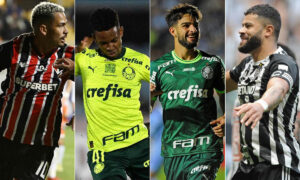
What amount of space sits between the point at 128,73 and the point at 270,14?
1.41 m

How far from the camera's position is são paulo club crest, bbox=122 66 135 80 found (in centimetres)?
397

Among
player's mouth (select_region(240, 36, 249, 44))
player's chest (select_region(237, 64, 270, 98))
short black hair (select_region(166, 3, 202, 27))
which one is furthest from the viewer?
short black hair (select_region(166, 3, 202, 27))

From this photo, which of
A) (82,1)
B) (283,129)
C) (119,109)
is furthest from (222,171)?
(82,1)

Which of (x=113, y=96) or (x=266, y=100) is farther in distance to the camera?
(x=113, y=96)

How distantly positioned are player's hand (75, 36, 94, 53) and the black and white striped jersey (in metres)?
1.52

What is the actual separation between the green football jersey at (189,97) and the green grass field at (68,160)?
930 millimetres

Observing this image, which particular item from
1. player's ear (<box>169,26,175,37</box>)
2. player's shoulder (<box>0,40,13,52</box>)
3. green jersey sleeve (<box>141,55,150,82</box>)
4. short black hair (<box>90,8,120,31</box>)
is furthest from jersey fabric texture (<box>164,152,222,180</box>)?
player's shoulder (<box>0,40,13,52</box>)

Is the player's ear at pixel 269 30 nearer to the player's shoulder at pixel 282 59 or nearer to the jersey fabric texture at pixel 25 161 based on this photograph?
the player's shoulder at pixel 282 59

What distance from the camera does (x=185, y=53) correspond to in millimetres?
3939

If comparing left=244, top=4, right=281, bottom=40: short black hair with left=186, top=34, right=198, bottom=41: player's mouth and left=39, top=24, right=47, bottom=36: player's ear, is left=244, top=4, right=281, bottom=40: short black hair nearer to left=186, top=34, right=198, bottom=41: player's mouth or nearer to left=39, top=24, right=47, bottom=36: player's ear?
left=186, top=34, right=198, bottom=41: player's mouth

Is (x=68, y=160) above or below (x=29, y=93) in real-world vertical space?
below

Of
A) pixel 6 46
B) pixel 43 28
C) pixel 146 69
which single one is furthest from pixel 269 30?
pixel 6 46

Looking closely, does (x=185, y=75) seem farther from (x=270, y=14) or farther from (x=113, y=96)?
(x=270, y=14)

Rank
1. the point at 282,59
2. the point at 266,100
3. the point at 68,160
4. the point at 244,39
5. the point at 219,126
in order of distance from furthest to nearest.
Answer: the point at 68,160
the point at 219,126
the point at 244,39
the point at 282,59
the point at 266,100
